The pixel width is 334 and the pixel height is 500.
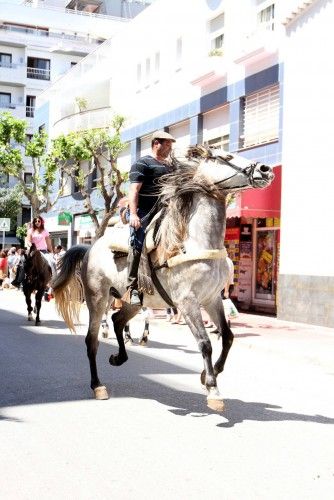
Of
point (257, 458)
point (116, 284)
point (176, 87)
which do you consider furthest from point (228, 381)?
point (176, 87)

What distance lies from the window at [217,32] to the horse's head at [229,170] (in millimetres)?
18165

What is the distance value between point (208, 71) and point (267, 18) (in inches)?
95.9

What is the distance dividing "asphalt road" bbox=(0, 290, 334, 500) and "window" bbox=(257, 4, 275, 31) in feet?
43.4

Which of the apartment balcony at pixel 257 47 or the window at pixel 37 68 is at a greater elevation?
the window at pixel 37 68

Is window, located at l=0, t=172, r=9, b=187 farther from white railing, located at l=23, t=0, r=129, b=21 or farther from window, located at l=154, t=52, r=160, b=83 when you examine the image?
window, located at l=154, t=52, r=160, b=83

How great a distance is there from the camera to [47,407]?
6.70 meters

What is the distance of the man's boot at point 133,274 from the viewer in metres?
7.05

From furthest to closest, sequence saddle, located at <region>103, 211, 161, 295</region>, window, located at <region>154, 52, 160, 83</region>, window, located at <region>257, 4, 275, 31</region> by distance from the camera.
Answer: window, located at <region>154, 52, 160, 83</region>
window, located at <region>257, 4, 275, 31</region>
saddle, located at <region>103, 211, 161, 295</region>

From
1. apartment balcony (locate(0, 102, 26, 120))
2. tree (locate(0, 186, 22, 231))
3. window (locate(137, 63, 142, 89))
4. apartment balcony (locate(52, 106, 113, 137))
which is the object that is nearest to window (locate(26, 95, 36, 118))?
apartment balcony (locate(0, 102, 26, 120))

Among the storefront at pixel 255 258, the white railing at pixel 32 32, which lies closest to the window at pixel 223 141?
the storefront at pixel 255 258

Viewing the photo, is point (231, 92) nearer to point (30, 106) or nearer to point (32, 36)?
point (32, 36)

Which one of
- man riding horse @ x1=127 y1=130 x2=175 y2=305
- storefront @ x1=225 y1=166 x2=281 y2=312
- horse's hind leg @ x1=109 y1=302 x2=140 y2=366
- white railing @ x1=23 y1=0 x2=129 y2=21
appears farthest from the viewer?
white railing @ x1=23 y1=0 x2=129 y2=21

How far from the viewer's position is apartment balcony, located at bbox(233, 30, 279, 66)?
807 inches

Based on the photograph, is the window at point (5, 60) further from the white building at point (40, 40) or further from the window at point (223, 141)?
the window at point (223, 141)
